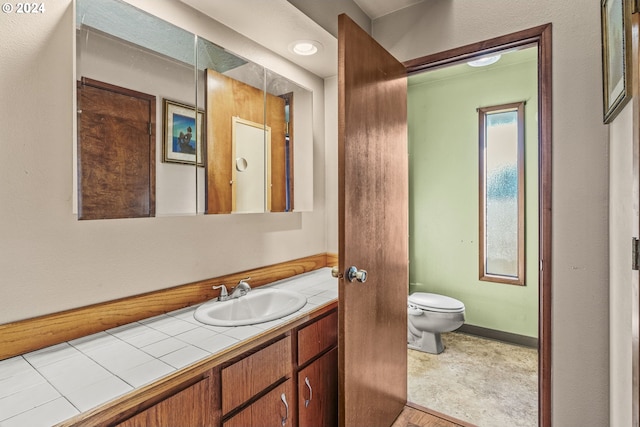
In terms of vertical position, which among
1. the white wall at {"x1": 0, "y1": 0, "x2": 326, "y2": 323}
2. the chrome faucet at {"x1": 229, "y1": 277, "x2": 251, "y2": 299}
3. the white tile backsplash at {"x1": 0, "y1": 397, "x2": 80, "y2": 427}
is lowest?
the white tile backsplash at {"x1": 0, "y1": 397, "x2": 80, "y2": 427}

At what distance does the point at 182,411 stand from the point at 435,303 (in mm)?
2168

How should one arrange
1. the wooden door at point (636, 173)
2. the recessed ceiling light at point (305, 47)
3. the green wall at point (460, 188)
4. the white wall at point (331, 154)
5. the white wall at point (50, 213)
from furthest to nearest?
the green wall at point (460, 188) < the white wall at point (331, 154) < the recessed ceiling light at point (305, 47) < the white wall at point (50, 213) < the wooden door at point (636, 173)

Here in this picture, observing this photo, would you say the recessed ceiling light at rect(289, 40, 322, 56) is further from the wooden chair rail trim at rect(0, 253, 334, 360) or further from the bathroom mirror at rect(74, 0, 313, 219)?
the wooden chair rail trim at rect(0, 253, 334, 360)

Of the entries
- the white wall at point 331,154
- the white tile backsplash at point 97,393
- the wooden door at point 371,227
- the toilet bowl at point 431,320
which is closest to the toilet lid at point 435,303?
the toilet bowl at point 431,320

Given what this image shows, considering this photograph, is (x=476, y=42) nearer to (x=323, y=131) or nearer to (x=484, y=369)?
(x=323, y=131)

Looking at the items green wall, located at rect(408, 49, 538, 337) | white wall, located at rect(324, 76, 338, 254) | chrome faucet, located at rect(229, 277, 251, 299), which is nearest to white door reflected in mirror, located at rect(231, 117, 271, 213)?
chrome faucet, located at rect(229, 277, 251, 299)

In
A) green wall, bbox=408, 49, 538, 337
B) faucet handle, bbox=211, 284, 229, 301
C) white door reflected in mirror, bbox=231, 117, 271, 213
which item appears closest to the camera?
faucet handle, bbox=211, 284, 229, 301

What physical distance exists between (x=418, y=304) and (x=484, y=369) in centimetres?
63

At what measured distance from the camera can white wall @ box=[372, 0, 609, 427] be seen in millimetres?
1376

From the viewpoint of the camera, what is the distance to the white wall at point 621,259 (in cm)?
96

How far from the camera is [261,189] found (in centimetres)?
185

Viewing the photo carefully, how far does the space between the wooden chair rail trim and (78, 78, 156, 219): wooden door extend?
343 mm

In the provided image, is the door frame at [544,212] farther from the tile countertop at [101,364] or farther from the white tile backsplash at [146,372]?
the white tile backsplash at [146,372]

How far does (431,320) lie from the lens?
255 centimetres
